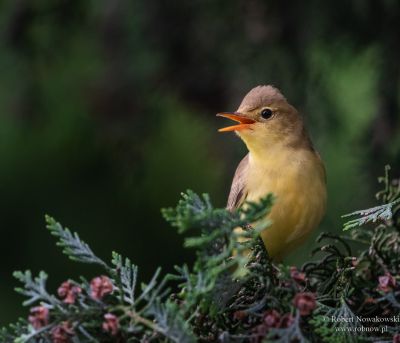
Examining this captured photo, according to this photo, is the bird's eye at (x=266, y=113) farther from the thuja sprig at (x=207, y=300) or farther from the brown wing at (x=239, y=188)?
the thuja sprig at (x=207, y=300)

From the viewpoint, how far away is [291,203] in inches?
133

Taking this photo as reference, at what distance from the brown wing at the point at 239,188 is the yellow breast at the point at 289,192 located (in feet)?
0.17

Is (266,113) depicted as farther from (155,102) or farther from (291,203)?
(155,102)

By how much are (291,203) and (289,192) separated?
6cm

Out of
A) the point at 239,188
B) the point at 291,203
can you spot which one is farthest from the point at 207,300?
the point at 239,188

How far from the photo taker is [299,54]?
3984 millimetres

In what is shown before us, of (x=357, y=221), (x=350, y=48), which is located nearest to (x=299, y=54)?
(x=350, y=48)

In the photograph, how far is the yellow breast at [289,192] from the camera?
133 inches

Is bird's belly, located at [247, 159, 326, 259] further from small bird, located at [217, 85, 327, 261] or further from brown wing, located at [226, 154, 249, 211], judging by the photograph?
brown wing, located at [226, 154, 249, 211]

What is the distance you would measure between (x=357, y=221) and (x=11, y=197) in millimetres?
3581

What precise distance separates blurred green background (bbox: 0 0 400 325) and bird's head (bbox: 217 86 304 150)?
279 millimetres

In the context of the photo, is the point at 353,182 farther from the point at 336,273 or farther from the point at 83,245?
the point at 83,245

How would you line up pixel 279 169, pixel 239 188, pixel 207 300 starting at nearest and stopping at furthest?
pixel 207 300 → pixel 279 169 → pixel 239 188

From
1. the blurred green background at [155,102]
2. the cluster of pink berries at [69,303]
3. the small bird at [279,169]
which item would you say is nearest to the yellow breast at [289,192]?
the small bird at [279,169]
